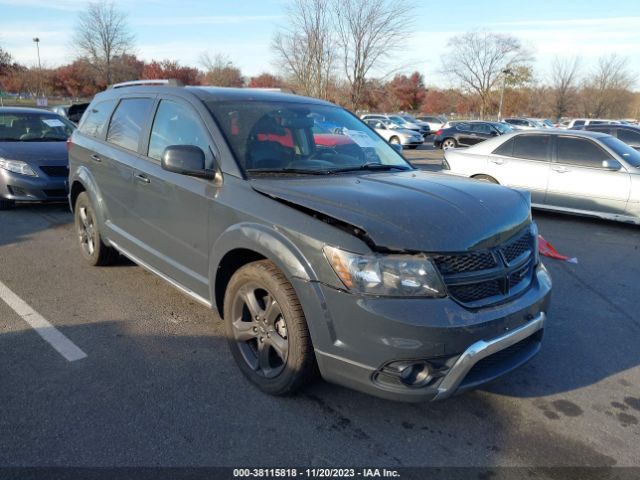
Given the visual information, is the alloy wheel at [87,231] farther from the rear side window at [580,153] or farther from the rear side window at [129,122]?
the rear side window at [580,153]

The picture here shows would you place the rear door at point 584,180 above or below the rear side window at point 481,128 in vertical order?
below

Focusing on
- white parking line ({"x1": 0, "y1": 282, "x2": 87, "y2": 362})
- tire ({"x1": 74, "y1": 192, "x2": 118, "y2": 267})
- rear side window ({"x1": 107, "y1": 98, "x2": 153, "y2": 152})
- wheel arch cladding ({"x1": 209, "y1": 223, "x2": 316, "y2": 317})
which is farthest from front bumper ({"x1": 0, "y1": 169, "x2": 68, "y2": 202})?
wheel arch cladding ({"x1": 209, "y1": 223, "x2": 316, "y2": 317})

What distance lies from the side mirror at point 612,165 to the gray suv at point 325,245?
17.0ft

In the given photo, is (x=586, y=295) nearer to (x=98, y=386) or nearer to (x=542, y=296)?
(x=542, y=296)

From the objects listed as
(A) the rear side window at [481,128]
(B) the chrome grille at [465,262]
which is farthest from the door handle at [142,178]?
(A) the rear side window at [481,128]

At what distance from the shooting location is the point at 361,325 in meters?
2.49

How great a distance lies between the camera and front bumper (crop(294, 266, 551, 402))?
2.45 meters

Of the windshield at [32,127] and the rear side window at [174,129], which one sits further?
the windshield at [32,127]

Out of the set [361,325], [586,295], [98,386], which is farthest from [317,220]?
[586,295]

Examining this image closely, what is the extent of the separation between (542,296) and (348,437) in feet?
4.58

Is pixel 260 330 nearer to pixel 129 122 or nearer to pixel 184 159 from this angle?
pixel 184 159

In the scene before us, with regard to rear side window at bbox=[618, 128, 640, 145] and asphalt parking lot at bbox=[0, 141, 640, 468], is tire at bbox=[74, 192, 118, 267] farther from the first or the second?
rear side window at bbox=[618, 128, 640, 145]

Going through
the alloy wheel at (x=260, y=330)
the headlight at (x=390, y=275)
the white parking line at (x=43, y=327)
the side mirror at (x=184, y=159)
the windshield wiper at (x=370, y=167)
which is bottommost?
the white parking line at (x=43, y=327)

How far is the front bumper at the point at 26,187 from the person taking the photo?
7.50 meters
